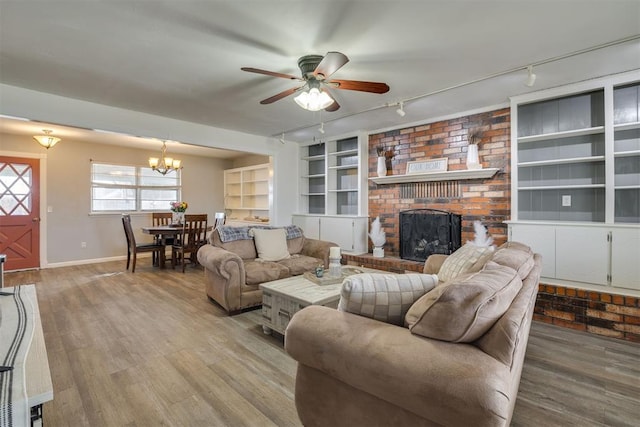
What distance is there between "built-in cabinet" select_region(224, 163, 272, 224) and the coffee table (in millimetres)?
4138

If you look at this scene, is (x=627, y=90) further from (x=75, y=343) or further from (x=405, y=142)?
(x=75, y=343)

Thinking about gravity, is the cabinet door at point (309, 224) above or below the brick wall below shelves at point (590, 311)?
above

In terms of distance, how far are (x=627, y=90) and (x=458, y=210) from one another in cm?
199

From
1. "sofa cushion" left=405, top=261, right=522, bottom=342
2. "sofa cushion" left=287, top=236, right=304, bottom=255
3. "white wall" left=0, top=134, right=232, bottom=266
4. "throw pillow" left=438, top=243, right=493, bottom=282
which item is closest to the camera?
"sofa cushion" left=405, top=261, right=522, bottom=342

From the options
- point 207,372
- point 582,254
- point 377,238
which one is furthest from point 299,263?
point 582,254

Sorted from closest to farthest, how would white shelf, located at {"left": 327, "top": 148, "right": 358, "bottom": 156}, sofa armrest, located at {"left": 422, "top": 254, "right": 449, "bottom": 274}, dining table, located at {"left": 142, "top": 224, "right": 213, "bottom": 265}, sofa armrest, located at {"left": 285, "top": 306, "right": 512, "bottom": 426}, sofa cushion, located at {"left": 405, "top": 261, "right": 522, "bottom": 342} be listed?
sofa armrest, located at {"left": 285, "top": 306, "right": 512, "bottom": 426}
sofa cushion, located at {"left": 405, "top": 261, "right": 522, "bottom": 342}
sofa armrest, located at {"left": 422, "top": 254, "right": 449, "bottom": 274}
white shelf, located at {"left": 327, "top": 148, "right": 358, "bottom": 156}
dining table, located at {"left": 142, "top": 224, "right": 213, "bottom": 265}

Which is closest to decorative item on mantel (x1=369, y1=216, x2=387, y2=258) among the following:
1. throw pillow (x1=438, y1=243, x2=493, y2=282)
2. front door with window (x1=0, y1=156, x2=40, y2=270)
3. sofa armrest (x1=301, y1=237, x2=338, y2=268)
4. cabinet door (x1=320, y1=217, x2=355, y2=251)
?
cabinet door (x1=320, y1=217, x2=355, y2=251)

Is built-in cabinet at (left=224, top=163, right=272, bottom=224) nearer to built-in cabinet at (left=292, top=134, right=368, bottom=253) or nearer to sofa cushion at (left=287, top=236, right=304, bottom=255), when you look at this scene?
built-in cabinet at (left=292, top=134, right=368, bottom=253)

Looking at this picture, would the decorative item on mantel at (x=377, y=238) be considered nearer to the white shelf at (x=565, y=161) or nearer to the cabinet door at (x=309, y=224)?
the cabinet door at (x=309, y=224)

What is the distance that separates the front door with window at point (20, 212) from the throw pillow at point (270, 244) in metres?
4.50

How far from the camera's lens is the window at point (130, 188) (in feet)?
20.6

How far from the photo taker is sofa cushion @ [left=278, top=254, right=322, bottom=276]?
3.77 meters

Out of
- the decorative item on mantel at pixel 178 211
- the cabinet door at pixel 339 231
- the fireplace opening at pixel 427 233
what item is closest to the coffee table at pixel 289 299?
the fireplace opening at pixel 427 233

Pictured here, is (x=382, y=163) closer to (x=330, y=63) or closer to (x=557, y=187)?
(x=557, y=187)
